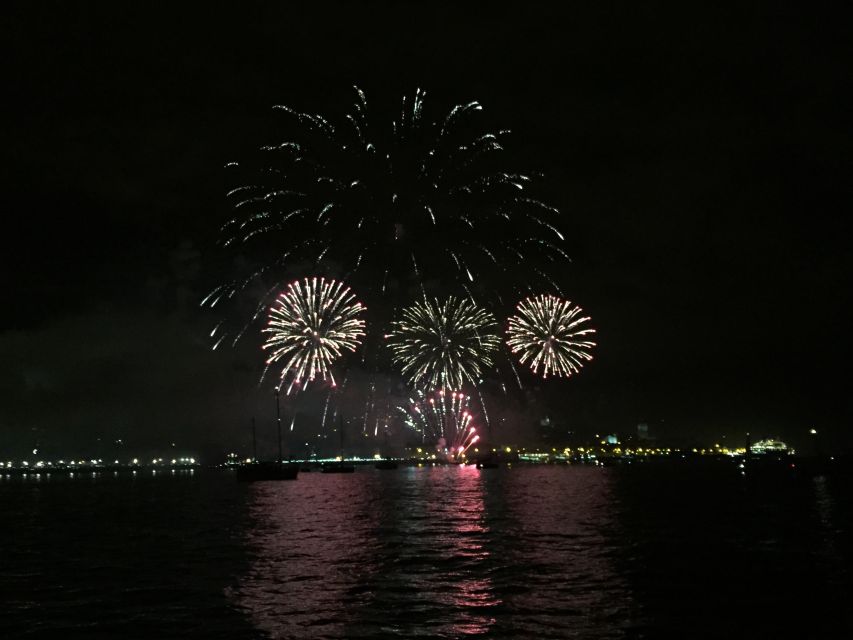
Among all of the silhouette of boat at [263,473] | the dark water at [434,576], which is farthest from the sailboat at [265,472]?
the dark water at [434,576]

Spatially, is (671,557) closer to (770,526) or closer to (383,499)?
(770,526)

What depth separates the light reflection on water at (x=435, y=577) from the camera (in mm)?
24312

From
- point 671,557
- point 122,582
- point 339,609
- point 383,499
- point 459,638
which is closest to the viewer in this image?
point 459,638

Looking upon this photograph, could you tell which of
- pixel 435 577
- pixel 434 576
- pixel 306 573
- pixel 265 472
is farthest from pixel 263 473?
pixel 435 577

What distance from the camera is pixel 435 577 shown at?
3297 centimetres

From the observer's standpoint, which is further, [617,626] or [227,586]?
[227,586]

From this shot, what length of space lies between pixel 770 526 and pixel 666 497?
Result: 36053mm

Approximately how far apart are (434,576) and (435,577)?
26 cm

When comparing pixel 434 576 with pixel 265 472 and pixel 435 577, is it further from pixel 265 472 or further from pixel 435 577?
pixel 265 472

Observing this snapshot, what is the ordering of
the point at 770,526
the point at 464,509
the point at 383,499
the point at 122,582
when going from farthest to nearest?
the point at 383,499 → the point at 464,509 → the point at 770,526 → the point at 122,582

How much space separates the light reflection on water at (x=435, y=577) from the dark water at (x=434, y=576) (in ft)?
0.37

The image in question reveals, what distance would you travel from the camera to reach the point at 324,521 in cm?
6109

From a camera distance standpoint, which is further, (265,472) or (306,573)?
(265,472)

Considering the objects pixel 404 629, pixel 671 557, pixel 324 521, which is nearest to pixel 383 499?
pixel 324 521
